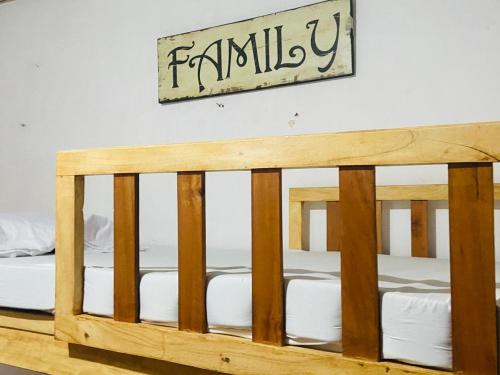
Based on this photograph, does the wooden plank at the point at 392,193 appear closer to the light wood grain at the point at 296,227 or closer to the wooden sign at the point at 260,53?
the light wood grain at the point at 296,227

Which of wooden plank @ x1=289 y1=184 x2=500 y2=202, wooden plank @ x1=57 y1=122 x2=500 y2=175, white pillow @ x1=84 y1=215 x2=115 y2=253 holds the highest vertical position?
wooden plank @ x1=57 y1=122 x2=500 y2=175

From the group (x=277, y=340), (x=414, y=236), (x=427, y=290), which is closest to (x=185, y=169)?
(x=277, y=340)

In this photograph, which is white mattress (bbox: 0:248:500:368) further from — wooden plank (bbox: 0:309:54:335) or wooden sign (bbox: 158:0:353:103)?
wooden sign (bbox: 158:0:353:103)

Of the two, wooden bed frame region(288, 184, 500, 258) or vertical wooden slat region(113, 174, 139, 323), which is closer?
vertical wooden slat region(113, 174, 139, 323)

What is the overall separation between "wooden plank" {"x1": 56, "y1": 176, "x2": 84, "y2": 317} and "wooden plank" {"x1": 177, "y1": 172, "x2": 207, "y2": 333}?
0.29 metres

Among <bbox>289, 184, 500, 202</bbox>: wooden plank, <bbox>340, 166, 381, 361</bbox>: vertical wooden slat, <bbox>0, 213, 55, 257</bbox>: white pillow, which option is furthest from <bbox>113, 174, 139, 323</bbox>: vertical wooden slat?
<bbox>289, 184, 500, 202</bbox>: wooden plank

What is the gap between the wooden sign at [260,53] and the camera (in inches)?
70.6

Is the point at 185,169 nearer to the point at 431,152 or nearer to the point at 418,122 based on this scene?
the point at 431,152

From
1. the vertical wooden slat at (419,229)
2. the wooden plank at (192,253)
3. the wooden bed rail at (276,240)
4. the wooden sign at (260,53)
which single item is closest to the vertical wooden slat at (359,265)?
the wooden bed rail at (276,240)

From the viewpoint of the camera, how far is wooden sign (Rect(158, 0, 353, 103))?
70.6 inches

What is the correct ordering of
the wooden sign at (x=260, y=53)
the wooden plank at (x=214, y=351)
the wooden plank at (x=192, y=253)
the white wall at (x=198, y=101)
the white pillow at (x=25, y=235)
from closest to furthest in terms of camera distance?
1. the wooden plank at (x=214, y=351)
2. the wooden plank at (x=192, y=253)
3. the white pillow at (x=25, y=235)
4. the white wall at (x=198, y=101)
5. the wooden sign at (x=260, y=53)

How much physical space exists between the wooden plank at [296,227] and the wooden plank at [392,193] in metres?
0.03

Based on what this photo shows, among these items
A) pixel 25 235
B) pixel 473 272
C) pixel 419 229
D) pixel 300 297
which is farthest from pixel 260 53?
pixel 473 272

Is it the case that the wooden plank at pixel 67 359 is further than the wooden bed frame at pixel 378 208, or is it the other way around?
the wooden bed frame at pixel 378 208
